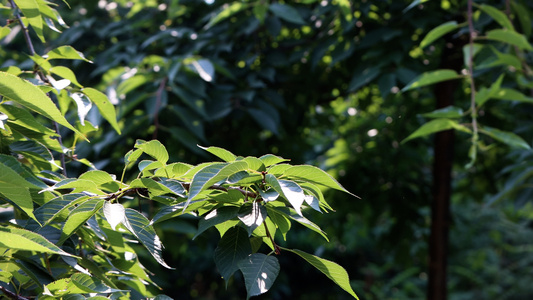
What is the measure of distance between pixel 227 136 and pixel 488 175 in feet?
3.90

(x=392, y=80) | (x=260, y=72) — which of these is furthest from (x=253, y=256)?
(x=260, y=72)

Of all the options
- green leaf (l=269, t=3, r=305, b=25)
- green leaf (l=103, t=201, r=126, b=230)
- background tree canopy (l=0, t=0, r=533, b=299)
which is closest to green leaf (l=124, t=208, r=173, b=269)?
green leaf (l=103, t=201, r=126, b=230)

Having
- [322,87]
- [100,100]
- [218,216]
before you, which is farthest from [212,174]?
[322,87]

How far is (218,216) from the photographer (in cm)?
56

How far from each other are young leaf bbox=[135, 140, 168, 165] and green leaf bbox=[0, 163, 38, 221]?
0.40ft

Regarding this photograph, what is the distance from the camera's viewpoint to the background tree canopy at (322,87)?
1421 millimetres

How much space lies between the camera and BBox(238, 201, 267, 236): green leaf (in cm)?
53

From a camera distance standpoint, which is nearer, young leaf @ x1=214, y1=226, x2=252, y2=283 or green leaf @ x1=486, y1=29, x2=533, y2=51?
young leaf @ x1=214, y1=226, x2=252, y2=283

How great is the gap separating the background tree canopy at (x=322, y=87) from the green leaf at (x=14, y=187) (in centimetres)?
32

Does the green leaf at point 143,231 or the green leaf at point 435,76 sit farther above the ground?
the green leaf at point 143,231

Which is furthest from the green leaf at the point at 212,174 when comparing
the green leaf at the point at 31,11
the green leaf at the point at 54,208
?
the green leaf at the point at 31,11

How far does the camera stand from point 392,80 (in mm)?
1479

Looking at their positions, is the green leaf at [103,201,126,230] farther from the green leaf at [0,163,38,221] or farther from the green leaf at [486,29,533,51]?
the green leaf at [486,29,533,51]

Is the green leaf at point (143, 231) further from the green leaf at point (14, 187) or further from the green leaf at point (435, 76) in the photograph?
the green leaf at point (435, 76)
